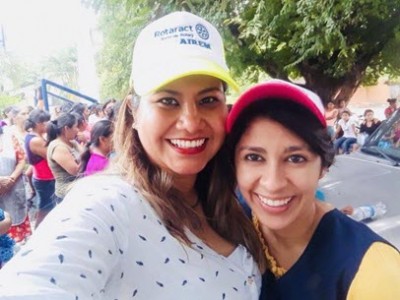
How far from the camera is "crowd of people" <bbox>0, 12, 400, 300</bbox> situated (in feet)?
3.81

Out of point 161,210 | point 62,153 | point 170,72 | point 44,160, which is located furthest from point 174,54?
point 44,160

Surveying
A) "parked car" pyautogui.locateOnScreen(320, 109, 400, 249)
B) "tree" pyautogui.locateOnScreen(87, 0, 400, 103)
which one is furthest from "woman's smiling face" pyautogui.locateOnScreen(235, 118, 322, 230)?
"tree" pyautogui.locateOnScreen(87, 0, 400, 103)

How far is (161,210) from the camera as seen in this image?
1333 mm

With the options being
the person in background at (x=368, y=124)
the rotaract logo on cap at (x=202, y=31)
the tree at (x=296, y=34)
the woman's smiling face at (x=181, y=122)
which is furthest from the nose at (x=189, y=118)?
the person in background at (x=368, y=124)

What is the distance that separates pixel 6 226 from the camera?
2.99 metres

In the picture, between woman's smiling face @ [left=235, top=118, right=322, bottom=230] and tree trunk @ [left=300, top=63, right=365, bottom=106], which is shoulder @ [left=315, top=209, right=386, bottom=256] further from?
tree trunk @ [left=300, top=63, right=365, bottom=106]

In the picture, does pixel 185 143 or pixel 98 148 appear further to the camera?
pixel 98 148

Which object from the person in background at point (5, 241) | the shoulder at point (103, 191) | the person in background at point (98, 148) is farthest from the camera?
the person in background at point (98, 148)

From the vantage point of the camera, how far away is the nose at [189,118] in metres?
1.44

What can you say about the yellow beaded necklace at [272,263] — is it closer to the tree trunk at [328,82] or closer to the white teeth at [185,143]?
the white teeth at [185,143]

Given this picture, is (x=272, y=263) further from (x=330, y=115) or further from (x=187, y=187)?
(x=330, y=115)

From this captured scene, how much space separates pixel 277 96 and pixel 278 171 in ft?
0.78

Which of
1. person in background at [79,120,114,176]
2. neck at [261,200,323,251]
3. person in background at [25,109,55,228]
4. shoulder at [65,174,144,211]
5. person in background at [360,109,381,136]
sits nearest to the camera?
shoulder at [65,174,144,211]

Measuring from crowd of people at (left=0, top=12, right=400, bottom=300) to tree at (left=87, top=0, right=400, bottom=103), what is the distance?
15.5ft
